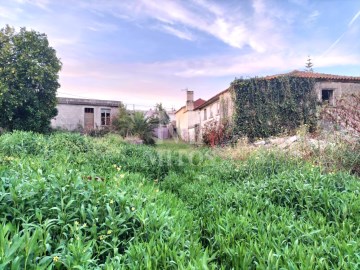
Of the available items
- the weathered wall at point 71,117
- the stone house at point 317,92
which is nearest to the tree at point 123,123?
the weathered wall at point 71,117

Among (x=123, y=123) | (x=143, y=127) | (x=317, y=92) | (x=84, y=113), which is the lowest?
(x=143, y=127)

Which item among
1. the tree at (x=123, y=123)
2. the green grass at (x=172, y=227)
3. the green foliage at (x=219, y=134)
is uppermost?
the tree at (x=123, y=123)

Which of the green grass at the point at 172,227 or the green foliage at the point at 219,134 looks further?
the green foliage at the point at 219,134

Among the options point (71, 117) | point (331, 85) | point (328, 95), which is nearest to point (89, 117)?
point (71, 117)

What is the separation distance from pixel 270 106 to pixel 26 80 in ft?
48.8

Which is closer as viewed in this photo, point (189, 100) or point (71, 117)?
point (71, 117)

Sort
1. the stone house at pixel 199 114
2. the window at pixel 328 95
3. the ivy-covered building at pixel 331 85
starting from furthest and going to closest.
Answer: the stone house at pixel 199 114, the window at pixel 328 95, the ivy-covered building at pixel 331 85

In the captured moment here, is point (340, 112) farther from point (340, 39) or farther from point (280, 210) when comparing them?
point (280, 210)

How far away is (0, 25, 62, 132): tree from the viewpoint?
15.6m

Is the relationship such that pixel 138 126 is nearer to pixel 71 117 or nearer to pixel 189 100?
pixel 71 117

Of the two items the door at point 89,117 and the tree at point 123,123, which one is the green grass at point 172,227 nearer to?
the tree at point 123,123

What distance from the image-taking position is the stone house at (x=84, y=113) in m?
23.4

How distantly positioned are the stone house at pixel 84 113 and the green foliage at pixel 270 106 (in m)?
12.3

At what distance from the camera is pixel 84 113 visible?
24203 millimetres
